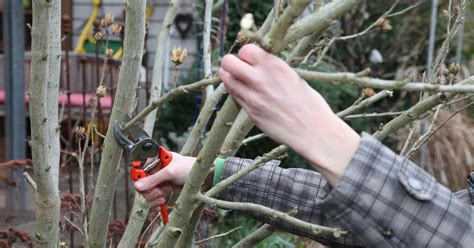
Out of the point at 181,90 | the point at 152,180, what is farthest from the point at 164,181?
the point at 181,90

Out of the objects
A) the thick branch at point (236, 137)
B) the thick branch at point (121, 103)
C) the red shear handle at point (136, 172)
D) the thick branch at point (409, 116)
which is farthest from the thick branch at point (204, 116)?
the thick branch at point (409, 116)

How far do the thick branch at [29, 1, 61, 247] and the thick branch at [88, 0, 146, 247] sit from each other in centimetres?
13

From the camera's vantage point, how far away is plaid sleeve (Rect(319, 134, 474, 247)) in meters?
1.29

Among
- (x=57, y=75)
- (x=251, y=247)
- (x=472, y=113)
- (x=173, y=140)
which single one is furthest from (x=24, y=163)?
(x=472, y=113)

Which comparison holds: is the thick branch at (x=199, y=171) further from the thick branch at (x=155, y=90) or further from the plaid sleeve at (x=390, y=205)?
→ the thick branch at (x=155, y=90)

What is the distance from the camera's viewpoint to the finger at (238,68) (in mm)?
1236

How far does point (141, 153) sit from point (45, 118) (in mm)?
339

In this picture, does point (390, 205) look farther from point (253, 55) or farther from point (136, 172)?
point (136, 172)

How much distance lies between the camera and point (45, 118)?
1.96 metres

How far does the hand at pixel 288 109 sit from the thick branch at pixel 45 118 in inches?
31.3

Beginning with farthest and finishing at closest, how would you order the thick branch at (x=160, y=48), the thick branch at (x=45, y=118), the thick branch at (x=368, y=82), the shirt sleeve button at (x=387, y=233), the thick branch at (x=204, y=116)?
1. the thick branch at (x=160, y=48)
2. the thick branch at (x=204, y=116)
3. the thick branch at (x=45, y=118)
4. the shirt sleeve button at (x=387, y=233)
5. the thick branch at (x=368, y=82)

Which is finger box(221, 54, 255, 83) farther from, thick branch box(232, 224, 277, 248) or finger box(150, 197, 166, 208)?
thick branch box(232, 224, 277, 248)

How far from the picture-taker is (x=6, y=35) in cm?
522

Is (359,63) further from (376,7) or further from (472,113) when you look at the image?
(472,113)
